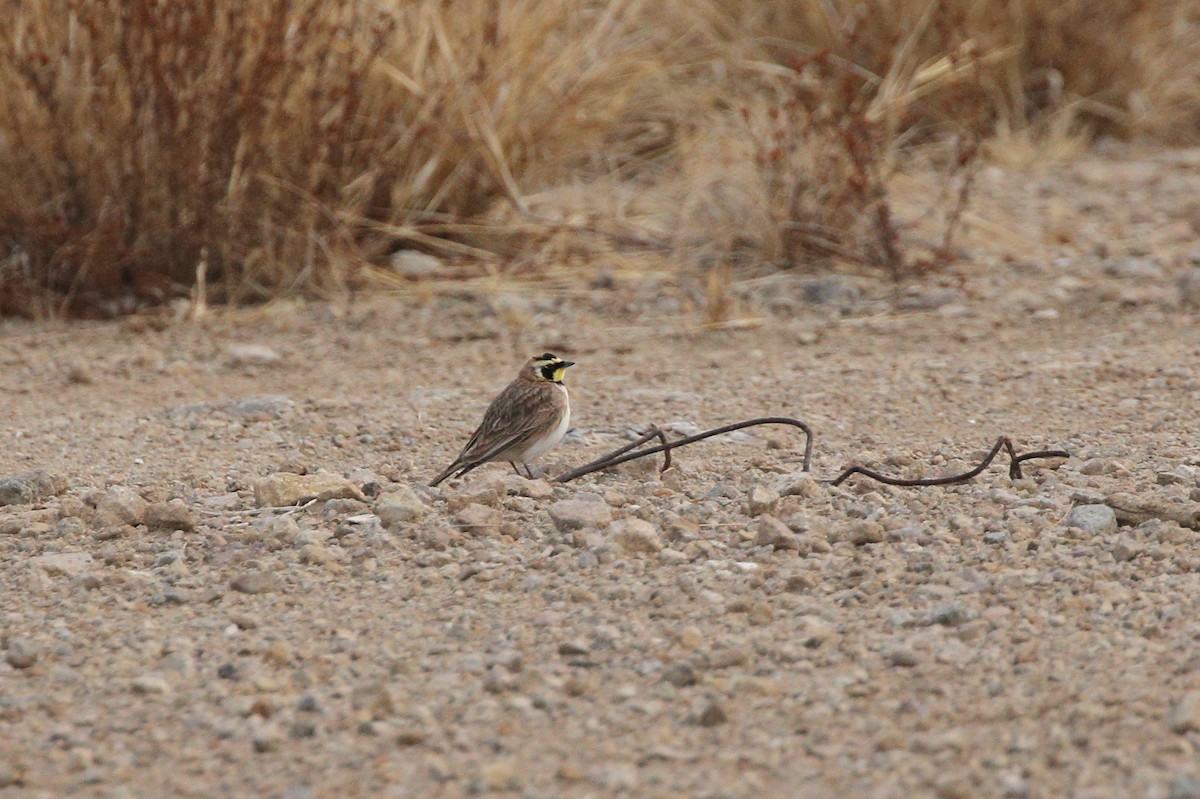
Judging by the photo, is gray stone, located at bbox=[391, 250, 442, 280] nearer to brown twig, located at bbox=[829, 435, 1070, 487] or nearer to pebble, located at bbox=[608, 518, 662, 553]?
brown twig, located at bbox=[829, 435, 1070, 487]

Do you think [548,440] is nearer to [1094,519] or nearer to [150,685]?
[1094,519]

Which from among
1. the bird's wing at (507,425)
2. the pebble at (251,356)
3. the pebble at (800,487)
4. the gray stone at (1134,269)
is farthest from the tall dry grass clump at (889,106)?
the pebble at (800,487)

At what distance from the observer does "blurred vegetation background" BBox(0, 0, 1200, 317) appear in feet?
23.1

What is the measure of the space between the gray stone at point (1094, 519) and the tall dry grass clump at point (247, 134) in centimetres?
416

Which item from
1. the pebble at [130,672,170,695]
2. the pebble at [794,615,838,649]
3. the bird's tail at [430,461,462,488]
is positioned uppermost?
the pebble at [794,615,838,649]

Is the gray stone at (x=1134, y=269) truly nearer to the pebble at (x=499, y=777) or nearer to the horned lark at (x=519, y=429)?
the horned lark at (x=519, y=429)

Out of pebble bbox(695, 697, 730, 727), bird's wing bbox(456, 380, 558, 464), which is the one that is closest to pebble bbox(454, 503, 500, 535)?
bird's wing bbox(456, 380, 558, 464)

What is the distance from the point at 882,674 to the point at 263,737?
3.85 feet

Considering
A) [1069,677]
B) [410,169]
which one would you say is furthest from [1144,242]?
[1069,677]

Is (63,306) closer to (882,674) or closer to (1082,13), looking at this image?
(882,674)

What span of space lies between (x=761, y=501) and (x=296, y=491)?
1.22 m

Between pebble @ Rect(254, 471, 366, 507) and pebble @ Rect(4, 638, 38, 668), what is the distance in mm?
1009

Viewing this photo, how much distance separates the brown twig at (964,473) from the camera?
4344 millimetres

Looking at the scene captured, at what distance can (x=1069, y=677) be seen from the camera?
3.15 m
